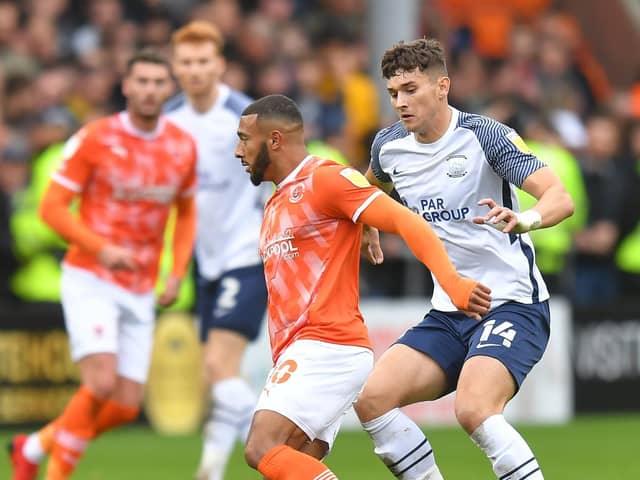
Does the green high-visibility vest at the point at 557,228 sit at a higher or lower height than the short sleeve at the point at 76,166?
lower

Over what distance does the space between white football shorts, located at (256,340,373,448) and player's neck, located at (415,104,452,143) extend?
116 cm

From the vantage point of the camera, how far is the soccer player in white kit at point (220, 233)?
9828 mm

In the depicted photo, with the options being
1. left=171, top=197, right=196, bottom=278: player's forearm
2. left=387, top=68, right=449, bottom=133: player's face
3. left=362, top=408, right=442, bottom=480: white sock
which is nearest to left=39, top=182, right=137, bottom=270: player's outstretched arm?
left=171, top=197, right=196, bottom=278: player's forearm

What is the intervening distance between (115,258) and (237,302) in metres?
1.22

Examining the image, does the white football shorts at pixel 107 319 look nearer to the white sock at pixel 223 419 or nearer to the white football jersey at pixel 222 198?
the white sock at pixel 223 419

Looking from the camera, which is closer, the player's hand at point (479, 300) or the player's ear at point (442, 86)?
the player's hand at point (479, 300)

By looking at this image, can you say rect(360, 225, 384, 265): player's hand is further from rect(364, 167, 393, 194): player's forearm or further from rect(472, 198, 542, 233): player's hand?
rect(472, 198, 542, 233): player's hand

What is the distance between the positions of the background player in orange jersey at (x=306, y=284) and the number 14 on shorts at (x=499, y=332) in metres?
0.60

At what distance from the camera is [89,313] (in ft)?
30.2

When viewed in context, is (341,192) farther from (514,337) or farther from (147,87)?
(147,87)

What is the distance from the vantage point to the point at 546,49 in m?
18.5

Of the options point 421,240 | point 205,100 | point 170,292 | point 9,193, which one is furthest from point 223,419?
point 9,193

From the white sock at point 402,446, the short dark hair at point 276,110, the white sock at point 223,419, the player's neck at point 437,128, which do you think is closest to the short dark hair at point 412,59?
the player's neck at point 437,128

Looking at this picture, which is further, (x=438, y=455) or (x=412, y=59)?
(x=438, y=455)
